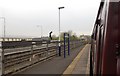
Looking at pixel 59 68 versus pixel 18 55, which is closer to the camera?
pixel 18 55

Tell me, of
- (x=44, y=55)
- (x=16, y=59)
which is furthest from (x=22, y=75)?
(x=44, y=55)

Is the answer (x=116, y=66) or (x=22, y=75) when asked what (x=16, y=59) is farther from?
(x=116, y=66)

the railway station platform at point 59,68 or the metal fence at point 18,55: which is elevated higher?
the metal fence at point 18,55

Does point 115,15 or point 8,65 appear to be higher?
point 115,15

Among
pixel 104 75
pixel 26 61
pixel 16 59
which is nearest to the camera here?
pixel 104 75

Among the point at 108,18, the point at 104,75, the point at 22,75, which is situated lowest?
the point at 22,75

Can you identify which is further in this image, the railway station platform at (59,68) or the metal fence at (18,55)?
the railway station platform at (59,68)

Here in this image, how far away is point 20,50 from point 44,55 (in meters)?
5.47

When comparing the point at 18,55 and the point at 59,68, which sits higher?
the point at 18,55

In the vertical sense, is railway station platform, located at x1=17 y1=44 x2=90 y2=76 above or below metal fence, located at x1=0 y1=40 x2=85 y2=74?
below

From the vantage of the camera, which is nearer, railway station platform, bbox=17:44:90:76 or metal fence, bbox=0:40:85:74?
metal fence, bbox=0:40:85:74

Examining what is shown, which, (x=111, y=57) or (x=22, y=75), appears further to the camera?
(x=22, y=75)

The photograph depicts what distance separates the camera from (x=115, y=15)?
3199 millimetres

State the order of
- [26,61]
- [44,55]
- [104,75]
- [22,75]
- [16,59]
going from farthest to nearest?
[44,55] < [26,61] < [16,59] < [22,75] < [104,75]
